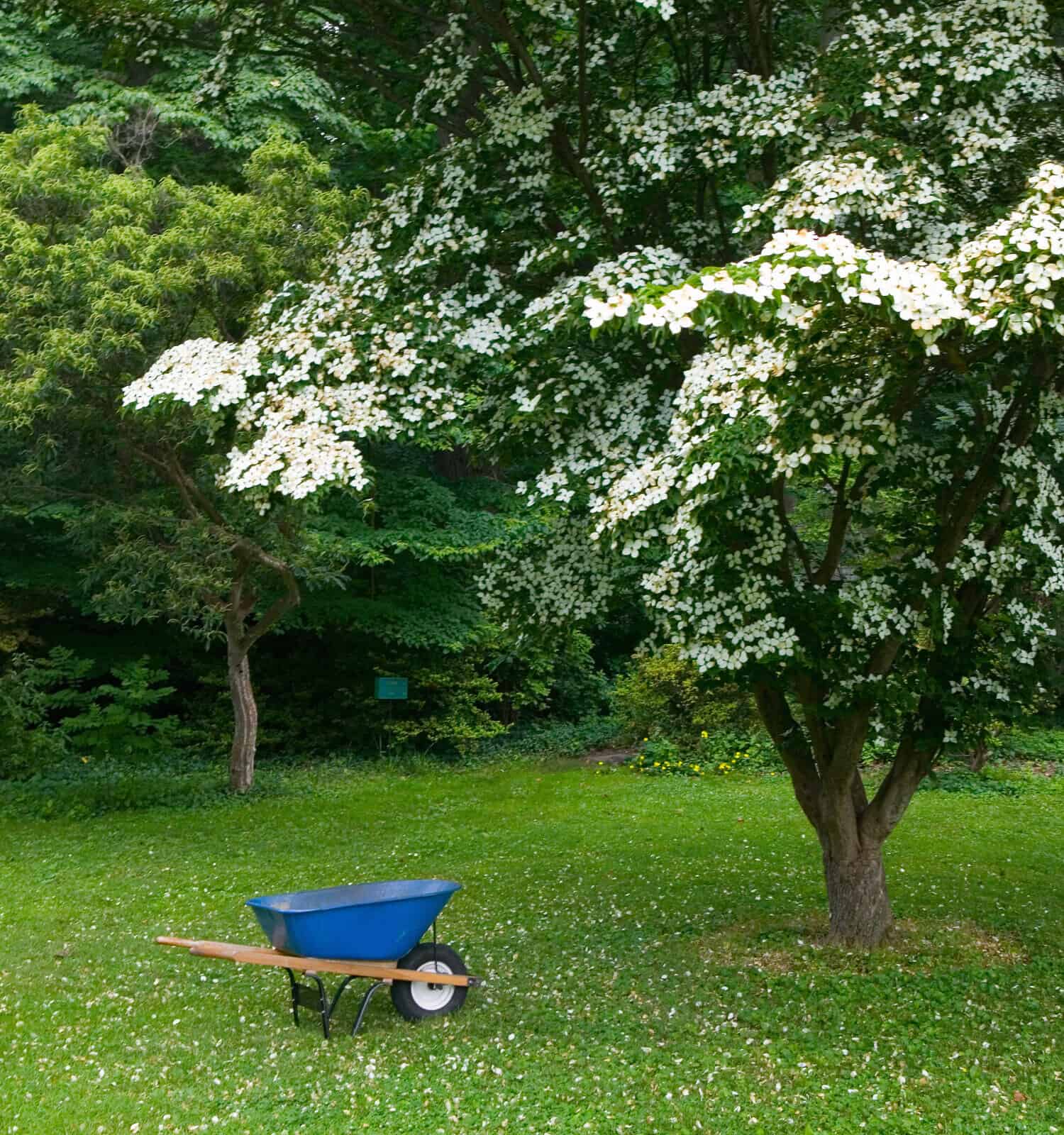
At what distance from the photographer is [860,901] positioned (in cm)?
728

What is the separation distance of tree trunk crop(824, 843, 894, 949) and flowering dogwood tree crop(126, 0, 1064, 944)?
0.02m

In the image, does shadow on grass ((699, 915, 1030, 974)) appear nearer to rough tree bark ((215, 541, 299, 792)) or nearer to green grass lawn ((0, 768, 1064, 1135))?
green grass lawn ((0, 768, 1064, 1135))

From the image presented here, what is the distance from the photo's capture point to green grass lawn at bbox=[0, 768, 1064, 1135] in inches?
198

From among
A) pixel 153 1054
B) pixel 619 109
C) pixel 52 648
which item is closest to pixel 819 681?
pixel 619 109

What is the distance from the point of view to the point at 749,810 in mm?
13133

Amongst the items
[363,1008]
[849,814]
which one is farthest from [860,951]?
[363,1008]

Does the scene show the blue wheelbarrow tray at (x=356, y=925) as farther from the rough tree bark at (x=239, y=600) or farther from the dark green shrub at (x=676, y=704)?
the dark green shrub at (x=676, y=704)

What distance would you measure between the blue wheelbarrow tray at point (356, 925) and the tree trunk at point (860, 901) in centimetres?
252

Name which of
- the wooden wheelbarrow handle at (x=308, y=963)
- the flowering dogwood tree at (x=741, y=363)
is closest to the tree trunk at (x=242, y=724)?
the flowering dogwood tree at (x=741, y=363)

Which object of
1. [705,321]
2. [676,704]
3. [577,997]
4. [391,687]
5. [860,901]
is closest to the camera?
[705,321]

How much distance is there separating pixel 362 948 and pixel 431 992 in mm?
567

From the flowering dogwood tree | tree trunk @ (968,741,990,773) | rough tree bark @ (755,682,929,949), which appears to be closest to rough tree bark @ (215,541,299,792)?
the flowering dogwood tree

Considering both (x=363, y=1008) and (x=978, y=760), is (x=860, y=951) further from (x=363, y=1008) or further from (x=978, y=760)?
(x=978, y=760)

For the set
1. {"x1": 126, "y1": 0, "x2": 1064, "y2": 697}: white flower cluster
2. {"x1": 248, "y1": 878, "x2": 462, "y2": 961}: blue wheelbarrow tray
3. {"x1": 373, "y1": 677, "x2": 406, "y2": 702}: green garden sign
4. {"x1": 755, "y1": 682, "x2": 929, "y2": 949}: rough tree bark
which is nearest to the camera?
{"x1": 126, "y1": 0, "x2": 1064, "y2": 697}: white flower cluster
